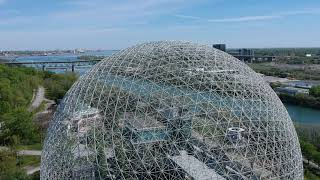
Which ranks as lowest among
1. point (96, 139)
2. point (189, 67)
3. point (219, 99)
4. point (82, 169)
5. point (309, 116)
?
point (309, 116)

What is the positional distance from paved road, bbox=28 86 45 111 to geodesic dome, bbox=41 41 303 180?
106ft

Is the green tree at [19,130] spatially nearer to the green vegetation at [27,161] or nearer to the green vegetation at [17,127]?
the green vegetation at [17,127]

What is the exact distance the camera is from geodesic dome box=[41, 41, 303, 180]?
53.9ft

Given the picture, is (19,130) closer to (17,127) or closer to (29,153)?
(17,127)

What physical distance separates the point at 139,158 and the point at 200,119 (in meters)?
3.17

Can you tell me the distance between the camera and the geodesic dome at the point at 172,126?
16438 mm

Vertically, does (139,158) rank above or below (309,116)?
above

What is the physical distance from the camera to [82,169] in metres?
17.3

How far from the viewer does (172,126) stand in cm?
1672

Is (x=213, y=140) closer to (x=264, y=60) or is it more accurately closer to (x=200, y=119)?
(x=200, y=119)

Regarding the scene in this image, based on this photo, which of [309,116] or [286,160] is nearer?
[286,160]

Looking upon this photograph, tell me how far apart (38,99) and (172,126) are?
145 feet

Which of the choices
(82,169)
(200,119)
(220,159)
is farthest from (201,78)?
(82,169)

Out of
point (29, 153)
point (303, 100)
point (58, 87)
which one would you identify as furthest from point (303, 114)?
point (29, 153)
